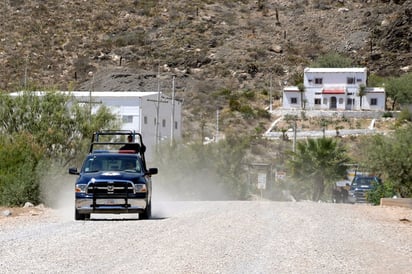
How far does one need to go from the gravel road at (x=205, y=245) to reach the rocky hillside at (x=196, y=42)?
81.9 meters

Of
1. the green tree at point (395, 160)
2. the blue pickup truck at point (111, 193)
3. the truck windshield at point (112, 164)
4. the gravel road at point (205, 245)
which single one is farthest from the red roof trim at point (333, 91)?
the blue pickup truck at point (111, 193)

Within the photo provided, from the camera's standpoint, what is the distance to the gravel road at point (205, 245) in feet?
45.1

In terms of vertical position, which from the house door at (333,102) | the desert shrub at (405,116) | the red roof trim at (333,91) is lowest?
the desert shrub at (405,116)

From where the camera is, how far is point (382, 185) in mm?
50062

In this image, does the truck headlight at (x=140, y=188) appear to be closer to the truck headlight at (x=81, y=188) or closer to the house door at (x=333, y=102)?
the truck headlight at (x=81, y=188)

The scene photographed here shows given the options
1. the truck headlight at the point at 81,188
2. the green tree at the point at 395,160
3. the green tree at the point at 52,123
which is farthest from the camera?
the green tree at the point at 52,123

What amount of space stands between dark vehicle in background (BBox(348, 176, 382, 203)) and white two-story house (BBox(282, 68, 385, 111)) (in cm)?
4856

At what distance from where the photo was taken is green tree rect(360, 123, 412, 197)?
47.0 meters

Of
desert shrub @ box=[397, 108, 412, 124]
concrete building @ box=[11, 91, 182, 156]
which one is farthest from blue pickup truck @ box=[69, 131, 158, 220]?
desert shrub @ box=[397, 108, 412, 124]

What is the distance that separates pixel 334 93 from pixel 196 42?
32.7 meters

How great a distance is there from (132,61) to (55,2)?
24.5m

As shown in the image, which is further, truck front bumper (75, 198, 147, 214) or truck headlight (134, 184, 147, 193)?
truck headlight (134, 184, 147, 193)

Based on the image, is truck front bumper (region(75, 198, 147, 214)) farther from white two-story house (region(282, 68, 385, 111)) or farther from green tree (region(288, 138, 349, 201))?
white two-story house (region(282, 68, 385, 111))

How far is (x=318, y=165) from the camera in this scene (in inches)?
2362
